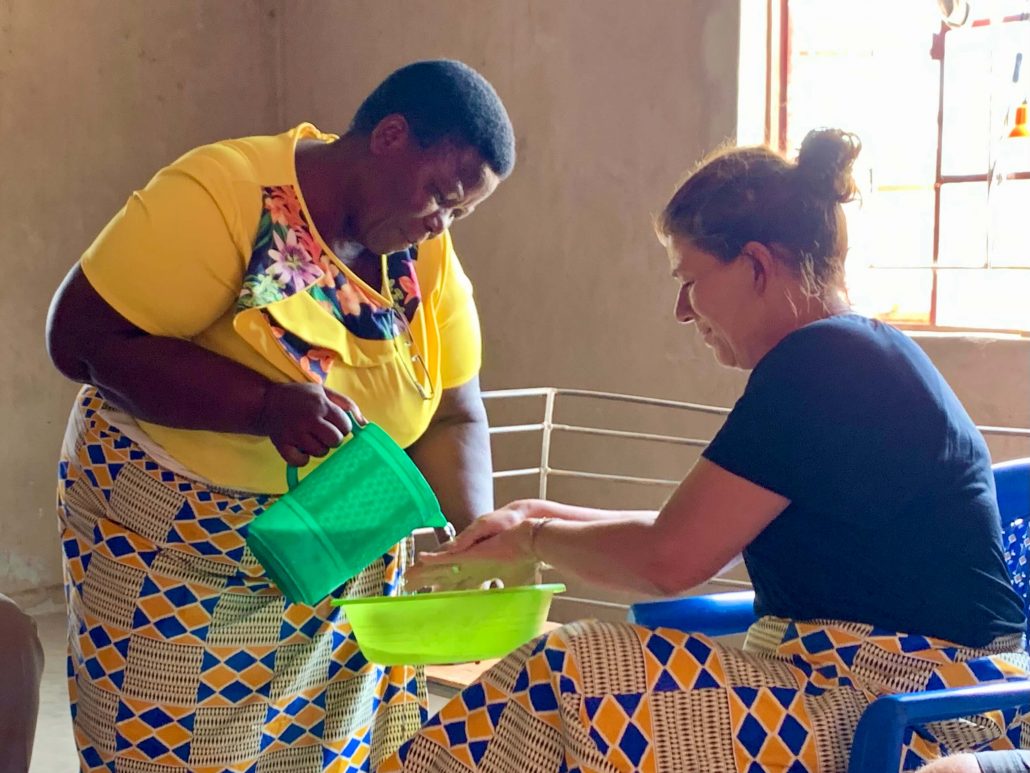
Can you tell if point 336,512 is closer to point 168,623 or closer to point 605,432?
point 168,623

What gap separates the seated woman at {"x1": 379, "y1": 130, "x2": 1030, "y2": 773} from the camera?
1136 millimetres

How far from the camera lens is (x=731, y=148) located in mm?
1387

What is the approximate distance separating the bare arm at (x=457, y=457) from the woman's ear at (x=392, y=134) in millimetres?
425

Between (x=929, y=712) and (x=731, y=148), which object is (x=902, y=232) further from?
(x=929, y=712)

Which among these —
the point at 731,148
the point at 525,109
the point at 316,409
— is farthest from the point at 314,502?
the point at 525,109

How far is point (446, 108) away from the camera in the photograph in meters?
1.55

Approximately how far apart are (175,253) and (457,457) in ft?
1.90

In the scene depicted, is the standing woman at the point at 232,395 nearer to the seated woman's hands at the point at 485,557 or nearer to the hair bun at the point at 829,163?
the seated woman's hands at the point at 485,557

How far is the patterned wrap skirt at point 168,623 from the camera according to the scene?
152 centimetres

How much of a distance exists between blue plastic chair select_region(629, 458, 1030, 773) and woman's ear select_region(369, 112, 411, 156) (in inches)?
27.7

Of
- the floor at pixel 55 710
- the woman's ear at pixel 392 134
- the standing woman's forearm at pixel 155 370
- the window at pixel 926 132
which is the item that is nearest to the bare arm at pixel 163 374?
the standing woman's forearm at pixel 155 370

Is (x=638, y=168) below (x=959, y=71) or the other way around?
below

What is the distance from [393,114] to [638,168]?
194cm

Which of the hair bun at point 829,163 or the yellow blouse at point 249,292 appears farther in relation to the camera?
the yellow blouse at point 249,292
